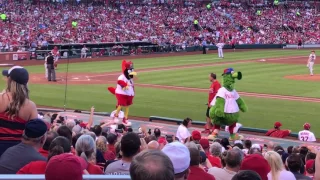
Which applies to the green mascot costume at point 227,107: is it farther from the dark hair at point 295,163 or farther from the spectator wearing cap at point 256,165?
the spectator wearing cap at point 256,165

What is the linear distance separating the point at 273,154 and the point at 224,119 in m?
7.74

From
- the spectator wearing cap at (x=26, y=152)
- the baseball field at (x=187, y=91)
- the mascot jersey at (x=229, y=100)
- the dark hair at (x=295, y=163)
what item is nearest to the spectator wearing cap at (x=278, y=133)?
the mascot jersey at (x=229, y=100)

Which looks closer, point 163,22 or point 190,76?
point 190,76

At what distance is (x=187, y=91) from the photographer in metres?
23.8

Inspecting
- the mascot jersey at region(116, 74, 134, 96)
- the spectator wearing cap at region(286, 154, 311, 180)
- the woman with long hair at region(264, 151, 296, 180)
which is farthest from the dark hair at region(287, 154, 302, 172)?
the mascot jersey at region(116, 74, 134, 96)

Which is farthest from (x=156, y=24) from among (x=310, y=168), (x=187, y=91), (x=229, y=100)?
(x=310, y=168)

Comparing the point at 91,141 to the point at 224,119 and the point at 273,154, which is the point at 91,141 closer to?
the point at 273,154

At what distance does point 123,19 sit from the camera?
190 feet

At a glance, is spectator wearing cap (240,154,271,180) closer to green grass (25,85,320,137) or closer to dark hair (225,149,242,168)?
dark hair (225,149,242,168)

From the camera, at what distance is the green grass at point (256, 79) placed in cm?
2441

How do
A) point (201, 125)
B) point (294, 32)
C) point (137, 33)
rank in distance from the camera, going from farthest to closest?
point (294, 32) < point (137, 33) < point (201, 125)

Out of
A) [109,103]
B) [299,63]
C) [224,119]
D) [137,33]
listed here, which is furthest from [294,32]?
[224,119]

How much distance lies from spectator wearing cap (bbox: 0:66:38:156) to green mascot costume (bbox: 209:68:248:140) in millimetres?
8448

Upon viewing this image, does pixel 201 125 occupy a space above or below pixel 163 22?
below
